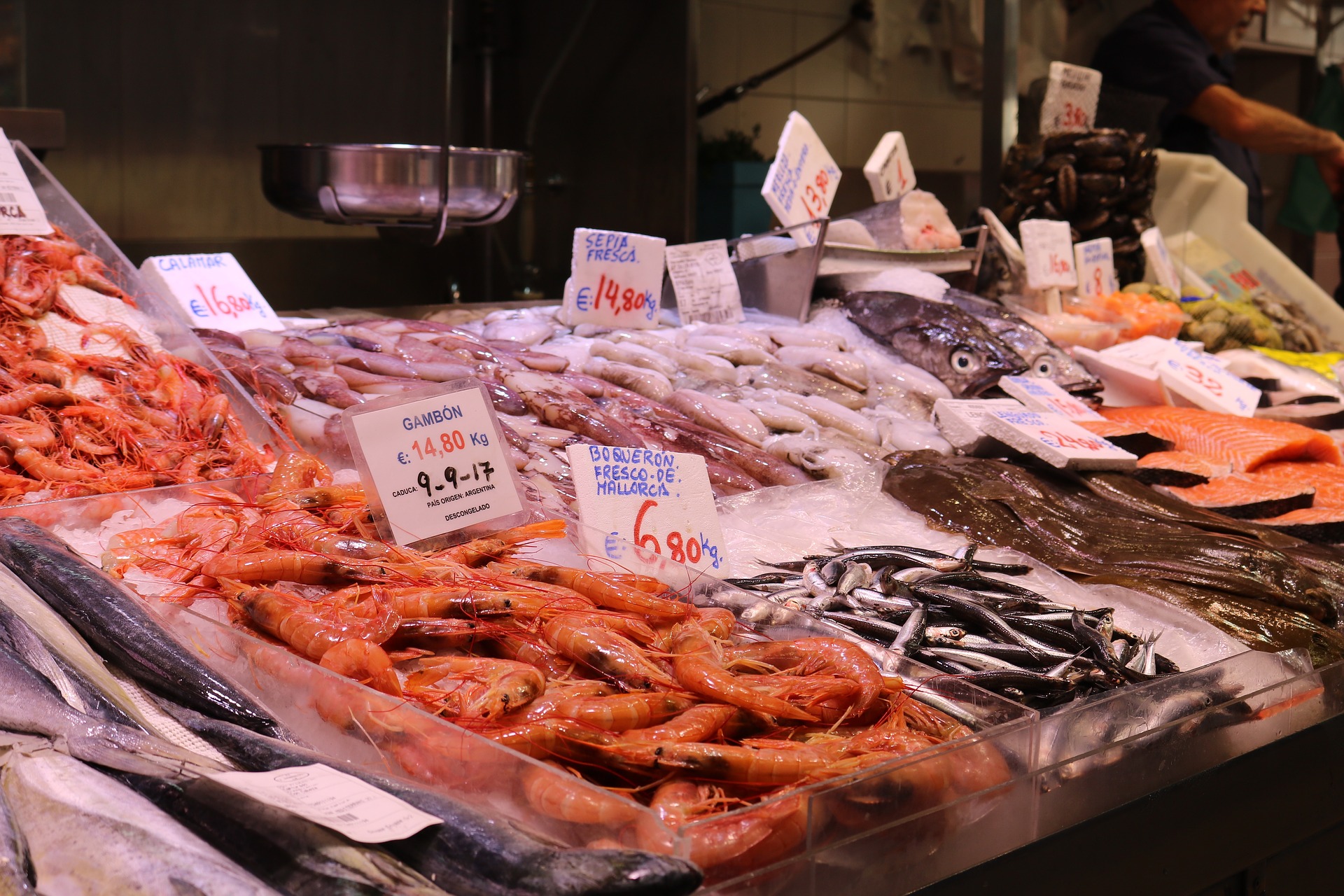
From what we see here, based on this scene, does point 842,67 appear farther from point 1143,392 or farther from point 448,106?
point 448,106

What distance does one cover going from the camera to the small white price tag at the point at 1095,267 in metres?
5.15

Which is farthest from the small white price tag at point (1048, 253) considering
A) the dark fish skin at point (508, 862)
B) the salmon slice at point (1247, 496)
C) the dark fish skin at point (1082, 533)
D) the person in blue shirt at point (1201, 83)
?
the dark fish skin at point (508, 862)

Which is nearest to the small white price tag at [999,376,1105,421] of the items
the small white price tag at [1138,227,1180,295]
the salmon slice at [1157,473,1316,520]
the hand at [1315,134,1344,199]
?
the salmon slice at [1157,473,1316,520]

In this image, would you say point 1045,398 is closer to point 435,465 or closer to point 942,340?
point 942,340

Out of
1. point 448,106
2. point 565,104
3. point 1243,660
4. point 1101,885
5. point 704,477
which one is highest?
point 565,104

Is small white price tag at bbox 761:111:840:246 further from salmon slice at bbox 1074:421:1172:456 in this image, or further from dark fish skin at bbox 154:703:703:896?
dark fish skin at bbox 154:703:703:896

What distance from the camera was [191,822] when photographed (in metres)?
1.10

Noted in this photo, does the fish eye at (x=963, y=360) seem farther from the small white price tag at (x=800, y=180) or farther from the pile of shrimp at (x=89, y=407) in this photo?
the pile of shrimp at (x=89, y=407)

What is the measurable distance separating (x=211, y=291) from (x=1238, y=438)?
121 inches

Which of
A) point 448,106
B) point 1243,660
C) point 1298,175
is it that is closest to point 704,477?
point 1243,660

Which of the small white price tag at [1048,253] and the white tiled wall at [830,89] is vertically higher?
the white tiled wall at [830,89]

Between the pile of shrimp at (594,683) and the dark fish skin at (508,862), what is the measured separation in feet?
0.32

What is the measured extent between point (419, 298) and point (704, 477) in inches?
215

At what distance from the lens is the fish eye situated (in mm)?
3854
